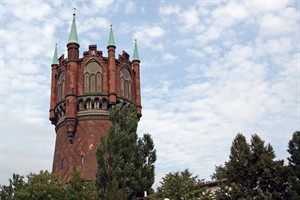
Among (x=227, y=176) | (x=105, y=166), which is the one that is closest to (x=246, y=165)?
(x=227, y=176)

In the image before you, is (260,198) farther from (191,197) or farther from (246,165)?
(191,197)

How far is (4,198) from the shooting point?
34.7 m

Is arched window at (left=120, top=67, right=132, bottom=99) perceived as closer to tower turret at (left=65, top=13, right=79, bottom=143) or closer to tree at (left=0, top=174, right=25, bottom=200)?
tower turret at (left=65, top=13, right=79, bottom=143)

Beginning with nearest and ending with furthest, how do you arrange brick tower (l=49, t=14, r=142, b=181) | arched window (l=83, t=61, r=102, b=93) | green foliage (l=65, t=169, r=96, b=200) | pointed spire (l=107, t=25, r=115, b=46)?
green foliage (l=65, t=169, r=96, b=200) < brick tower (l=49, t=14, r=142, b=181) < arched window (l=83, t=61, r=102, b=93) < pointed spire (l=107, t=25, r=115, b=46)

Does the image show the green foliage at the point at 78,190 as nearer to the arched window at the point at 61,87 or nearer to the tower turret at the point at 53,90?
the arched window at the point at 61,87

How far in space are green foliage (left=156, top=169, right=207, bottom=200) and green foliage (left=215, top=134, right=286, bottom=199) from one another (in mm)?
1989

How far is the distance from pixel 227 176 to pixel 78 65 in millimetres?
23818

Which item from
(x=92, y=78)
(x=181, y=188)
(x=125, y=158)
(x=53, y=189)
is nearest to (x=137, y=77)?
(x=92, y=78)

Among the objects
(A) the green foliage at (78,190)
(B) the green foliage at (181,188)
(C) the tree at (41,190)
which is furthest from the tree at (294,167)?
(C) the tree at (41,190)

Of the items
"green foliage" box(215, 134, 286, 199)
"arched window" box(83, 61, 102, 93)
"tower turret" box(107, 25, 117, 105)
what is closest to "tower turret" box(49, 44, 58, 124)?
"arched window" box(83, 61, 102, 93)

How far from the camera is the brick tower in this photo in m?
41.7

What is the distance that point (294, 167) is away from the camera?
23562 millimetres

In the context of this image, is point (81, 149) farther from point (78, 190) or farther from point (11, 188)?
point (78, 190)

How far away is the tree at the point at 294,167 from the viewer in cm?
2252
